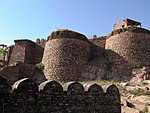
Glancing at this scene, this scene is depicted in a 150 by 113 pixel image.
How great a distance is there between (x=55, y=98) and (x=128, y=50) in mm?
18627

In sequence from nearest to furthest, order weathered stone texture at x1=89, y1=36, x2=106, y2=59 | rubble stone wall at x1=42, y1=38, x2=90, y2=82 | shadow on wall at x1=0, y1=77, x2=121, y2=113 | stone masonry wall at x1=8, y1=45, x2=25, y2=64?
shadow on wall at x1=0, y1=77, x2=121, y2=113, rubble stone wall at x1=42, y1=38, x2=90, y2=82, weathered stone texture at x1=89, y1=36, x2=106, y2=59, stone masonry wall at x1=8, y1=45, x2=25, y2=64

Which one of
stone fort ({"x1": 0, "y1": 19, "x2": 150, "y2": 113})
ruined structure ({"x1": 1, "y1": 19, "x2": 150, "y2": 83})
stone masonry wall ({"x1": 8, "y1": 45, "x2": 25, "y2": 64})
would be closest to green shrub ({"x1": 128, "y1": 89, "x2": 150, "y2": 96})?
stone fort ({"x1": 0, "y1": 19, "x2": 150, "y2": 113})

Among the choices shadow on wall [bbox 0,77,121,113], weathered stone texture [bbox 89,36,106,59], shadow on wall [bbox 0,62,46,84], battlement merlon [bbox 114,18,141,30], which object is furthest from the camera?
battlement merlon [bbox 114,18,141,30]

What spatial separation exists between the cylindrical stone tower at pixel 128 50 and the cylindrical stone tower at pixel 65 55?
293 centimetres

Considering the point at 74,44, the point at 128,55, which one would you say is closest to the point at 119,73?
the point at 128,55

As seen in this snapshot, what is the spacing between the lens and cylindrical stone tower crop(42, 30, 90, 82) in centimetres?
2308

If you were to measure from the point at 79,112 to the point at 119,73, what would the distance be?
17.3m

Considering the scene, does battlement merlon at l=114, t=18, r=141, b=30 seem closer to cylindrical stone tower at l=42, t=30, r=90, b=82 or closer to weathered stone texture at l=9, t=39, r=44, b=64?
cylindrical stone tower at l=42, t=30, r=90, b=82

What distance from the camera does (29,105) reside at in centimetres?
591

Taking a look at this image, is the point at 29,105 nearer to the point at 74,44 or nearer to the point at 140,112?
the point at 140,112

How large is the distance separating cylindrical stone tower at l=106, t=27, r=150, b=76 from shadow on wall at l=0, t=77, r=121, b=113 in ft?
53.9

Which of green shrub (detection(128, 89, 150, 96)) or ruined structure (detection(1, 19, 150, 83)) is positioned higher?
ruined structure (detection(1, 19, 150, 83))

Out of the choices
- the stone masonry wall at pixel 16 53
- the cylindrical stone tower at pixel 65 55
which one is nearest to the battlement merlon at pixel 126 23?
the cylindrical stone tower at pixel 65 55

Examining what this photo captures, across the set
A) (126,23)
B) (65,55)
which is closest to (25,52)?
(65,55)
